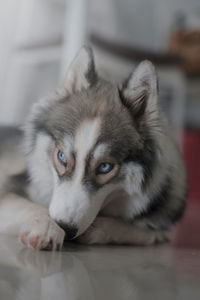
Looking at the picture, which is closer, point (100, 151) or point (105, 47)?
point (100, 151)

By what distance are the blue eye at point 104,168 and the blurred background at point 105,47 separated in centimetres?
144

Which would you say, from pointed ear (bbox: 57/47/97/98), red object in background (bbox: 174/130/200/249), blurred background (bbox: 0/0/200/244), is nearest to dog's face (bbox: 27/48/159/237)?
pointed ear (bbox: 57/47/97/98)

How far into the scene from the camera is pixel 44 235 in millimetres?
1268

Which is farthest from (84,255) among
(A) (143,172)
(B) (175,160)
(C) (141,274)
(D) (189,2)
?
(D) (189,2)

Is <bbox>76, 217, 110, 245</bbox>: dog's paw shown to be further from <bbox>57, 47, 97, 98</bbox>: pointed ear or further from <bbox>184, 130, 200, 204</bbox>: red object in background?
<bbox>184, 130, 200, 204</bbox>: red object in background

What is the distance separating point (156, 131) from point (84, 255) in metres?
0.51

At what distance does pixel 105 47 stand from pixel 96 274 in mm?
2596

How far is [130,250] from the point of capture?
1504 millimetres

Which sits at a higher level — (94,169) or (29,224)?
(94,169)

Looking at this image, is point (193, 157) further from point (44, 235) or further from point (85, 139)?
point (44, 235)

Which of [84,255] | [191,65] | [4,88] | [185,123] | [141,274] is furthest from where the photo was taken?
[185,123]

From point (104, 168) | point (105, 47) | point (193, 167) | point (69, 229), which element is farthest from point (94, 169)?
point (193, 167)

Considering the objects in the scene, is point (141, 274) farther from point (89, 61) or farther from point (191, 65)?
point (191, 65)

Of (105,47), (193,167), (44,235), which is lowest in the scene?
(193,167)
